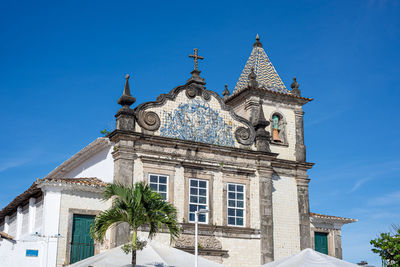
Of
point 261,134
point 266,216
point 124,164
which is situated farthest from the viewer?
point 261,134

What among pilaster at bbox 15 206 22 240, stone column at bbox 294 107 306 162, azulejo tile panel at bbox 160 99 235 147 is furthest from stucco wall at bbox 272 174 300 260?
pilaster at bbox 15 206 22 240

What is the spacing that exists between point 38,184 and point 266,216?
389 inches

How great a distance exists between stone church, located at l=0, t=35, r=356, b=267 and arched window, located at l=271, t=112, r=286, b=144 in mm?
53

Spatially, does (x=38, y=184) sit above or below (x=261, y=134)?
below

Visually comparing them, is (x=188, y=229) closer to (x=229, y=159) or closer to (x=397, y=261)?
(x=229, y=159)

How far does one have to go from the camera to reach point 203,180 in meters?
24.5

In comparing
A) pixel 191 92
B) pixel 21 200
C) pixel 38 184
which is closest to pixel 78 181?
pixel 38 184

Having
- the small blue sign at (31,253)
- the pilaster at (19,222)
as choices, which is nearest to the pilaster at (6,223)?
the pilaster at (19,222)

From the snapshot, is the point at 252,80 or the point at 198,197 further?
the point at 252,80

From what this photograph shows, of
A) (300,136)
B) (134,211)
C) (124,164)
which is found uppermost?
(300,136)

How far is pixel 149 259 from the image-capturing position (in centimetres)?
1884

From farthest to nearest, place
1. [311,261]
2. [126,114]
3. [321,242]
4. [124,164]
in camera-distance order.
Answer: [321,242] → [126,114] → [124,164] → [311,261]

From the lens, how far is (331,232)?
28406mm

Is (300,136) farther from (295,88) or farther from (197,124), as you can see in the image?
(197,124)
